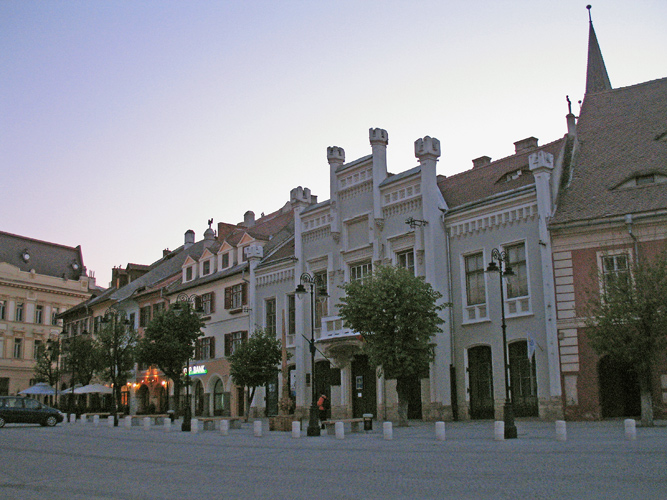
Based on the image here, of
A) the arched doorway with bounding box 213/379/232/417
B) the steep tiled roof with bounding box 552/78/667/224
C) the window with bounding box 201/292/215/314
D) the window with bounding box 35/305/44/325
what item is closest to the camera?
the steep tiled roof with bounding box 552/78/667/224

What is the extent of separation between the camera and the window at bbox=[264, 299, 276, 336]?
43.0 m

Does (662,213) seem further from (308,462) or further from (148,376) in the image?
(148,376)

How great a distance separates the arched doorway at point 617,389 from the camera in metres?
27.5

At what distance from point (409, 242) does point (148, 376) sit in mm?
29202

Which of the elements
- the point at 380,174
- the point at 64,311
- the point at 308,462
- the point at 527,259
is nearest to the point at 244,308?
the point at 380,174

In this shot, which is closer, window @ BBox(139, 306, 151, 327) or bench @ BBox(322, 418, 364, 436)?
→ bench @ BBox(322, 418, 364, 436)

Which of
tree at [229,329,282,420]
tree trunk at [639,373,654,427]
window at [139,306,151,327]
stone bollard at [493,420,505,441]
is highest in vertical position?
window at [139,306,151,327]

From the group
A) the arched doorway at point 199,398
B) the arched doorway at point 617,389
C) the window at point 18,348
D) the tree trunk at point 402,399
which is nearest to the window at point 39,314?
the window at point 18,348

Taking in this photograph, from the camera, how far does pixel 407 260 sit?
3488 centimetres

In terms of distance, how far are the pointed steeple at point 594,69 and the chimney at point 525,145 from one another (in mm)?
22555

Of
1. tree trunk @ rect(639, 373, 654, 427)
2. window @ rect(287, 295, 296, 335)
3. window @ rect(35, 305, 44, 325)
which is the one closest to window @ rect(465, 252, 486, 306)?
tree trunk @ rect(639, 373, 654, 427)

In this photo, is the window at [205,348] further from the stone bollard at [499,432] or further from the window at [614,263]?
the stone bollard at [499,432]

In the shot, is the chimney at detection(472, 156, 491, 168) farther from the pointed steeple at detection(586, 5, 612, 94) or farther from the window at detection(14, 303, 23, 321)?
the window at detection(14, 303, 23, 321)

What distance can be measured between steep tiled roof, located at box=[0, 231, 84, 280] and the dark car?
4245cm
